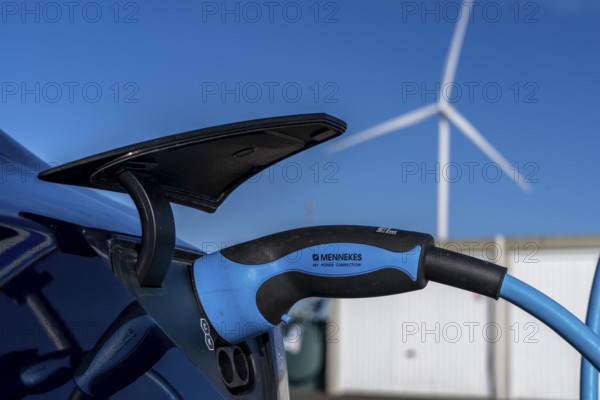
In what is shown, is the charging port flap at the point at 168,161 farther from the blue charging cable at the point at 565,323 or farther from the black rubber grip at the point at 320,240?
the blue charging cable at the point at 565,323

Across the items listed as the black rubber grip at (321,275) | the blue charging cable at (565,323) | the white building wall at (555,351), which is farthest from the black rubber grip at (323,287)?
the white building wall at (555,351)

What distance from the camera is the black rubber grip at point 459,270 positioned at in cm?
120

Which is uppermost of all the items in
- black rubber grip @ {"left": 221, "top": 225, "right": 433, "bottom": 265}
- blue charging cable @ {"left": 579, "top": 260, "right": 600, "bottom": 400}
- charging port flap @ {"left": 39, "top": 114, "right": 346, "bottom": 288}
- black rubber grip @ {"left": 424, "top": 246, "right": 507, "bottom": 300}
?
charging port flap @ {"left": 39, "top": 114, "right": 346, "bottom": 288}

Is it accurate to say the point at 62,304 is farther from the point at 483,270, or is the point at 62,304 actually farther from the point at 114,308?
the point at 483,270


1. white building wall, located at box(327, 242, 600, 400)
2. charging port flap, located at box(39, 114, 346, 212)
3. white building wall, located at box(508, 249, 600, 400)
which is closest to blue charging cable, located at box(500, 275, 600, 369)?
charging port flap, located at box(39, 114, 346, 212)

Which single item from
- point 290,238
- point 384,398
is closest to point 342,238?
point 290,238

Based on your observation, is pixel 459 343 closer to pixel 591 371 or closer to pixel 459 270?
pixel 591 371

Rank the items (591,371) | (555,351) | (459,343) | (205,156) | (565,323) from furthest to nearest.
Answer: (459,343) < (555,351) < (591,371) < (205,156) < (565,323)

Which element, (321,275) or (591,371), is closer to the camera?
(321,275)

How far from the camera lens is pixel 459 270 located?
122 centimetres

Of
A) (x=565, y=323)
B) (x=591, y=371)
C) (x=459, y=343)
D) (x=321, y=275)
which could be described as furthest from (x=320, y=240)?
(x=459, y=343)

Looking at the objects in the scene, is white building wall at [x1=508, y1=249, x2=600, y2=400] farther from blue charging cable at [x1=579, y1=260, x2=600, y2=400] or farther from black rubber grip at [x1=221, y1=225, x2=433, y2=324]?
black rubber grip at [x1=221, y1=225, x2=433, y2=324]

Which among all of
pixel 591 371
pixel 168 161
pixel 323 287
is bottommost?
A: pixel 591 371

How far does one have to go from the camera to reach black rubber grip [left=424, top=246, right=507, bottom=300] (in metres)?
1.20
